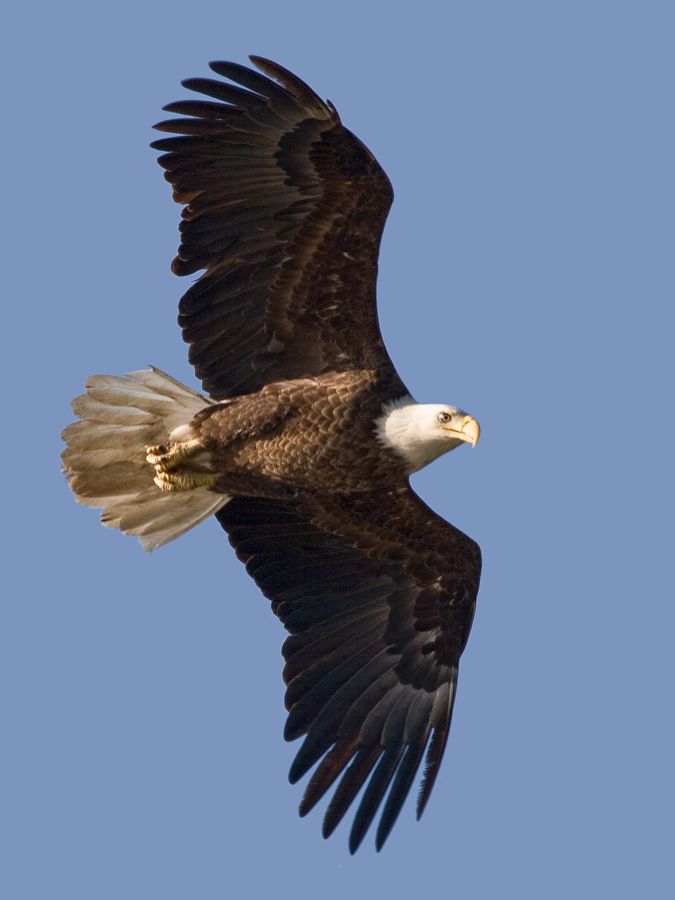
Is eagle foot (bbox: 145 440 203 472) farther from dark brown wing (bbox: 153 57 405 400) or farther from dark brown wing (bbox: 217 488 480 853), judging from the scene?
dark brown wing (bbox: 217 488 480 853)

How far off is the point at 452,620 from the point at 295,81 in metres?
3.52

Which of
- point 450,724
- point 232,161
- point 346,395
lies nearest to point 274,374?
point 346,395

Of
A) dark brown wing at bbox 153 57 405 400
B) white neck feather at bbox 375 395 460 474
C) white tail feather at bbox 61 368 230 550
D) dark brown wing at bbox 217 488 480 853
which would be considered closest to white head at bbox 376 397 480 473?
white neck feather at bbox 375 395 460 474

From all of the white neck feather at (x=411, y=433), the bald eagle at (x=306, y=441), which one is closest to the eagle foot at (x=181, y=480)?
the bald eagle at (x=306, y=441)

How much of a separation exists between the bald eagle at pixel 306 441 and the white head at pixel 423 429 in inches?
0.5

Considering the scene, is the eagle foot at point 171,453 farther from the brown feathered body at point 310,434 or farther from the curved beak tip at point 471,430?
the curved beak tip at point 471,430

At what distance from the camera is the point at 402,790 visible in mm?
12516

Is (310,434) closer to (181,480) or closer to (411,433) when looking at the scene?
(411,433)

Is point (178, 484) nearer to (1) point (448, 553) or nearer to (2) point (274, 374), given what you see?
(2) point (274, 374)

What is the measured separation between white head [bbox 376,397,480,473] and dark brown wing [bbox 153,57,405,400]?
32 centimetres

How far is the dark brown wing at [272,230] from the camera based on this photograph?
11992 millimetres

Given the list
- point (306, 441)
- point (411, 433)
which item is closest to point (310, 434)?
point (306, 441)

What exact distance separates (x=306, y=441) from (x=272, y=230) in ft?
4.06

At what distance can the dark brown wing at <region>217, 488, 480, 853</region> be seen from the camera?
41.3ft
